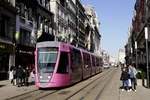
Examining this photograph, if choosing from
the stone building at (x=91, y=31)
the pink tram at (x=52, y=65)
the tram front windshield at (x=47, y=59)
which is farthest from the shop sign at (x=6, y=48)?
the stone building at (x=91, y=31)

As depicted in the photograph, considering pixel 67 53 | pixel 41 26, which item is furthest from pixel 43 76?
pixel 41 26

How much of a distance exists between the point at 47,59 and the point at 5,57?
542 inches

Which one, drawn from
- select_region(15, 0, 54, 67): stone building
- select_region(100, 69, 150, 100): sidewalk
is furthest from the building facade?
select_region(100, 69, 150, 100): sidewalk

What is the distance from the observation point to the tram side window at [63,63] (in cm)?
2303

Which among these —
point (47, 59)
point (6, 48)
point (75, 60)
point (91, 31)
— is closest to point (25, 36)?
point (6, 48)

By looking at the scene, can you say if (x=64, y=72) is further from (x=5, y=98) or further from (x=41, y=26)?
(x=41, y=26)

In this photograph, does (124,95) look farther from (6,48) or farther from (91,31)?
(91,31)

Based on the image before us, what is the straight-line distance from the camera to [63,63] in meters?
23.3

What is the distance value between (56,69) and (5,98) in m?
5.44

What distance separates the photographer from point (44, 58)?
75.4 ft

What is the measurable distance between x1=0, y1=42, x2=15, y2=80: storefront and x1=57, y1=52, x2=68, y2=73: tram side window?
11.6 meters

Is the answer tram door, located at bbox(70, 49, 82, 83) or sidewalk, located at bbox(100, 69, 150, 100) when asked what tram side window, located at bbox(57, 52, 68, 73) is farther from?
sidewalk, located at bbox(100, 69, 150, 100)

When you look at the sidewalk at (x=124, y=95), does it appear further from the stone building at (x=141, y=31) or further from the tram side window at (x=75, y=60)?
the stone building at (x=141, y=31)

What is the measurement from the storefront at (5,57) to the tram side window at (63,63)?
11.6 meters
